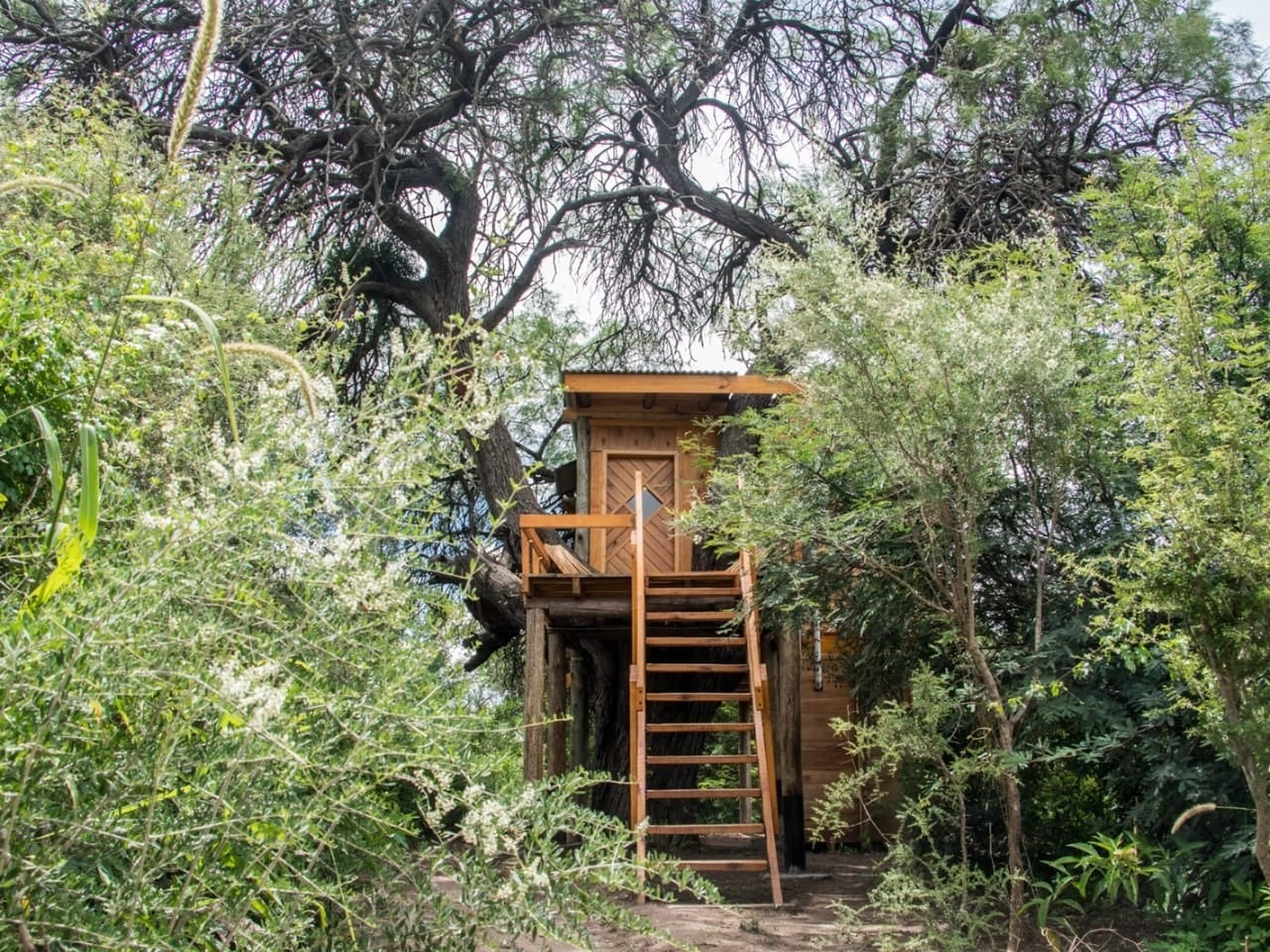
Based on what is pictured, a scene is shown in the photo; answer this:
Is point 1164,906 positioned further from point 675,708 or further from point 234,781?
point 675,708

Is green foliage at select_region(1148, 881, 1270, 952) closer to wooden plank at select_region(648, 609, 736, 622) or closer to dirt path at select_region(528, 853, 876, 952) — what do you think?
dirt path at select_region(528, 853, 876, 952)

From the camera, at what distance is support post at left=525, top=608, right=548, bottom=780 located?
9469 millimetres

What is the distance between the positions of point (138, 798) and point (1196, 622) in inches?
119

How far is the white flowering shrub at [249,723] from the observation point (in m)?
1.89

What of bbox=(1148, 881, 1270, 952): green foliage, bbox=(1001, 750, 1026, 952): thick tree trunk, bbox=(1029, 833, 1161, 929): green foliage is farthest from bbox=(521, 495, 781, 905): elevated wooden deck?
bbox=(1148, 881, 1270, 952): green foliage

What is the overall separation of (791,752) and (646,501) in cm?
408

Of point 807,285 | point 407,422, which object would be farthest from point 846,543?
point 407,422

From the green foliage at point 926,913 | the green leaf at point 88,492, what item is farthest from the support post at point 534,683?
the green leaf at point 88,492

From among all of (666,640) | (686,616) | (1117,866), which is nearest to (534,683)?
(666,640)

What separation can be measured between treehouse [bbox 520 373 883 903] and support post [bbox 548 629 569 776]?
0.07 ft

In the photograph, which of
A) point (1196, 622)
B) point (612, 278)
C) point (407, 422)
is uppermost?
point (612, 278)

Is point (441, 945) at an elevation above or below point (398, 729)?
below

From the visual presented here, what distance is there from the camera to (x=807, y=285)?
6.20 meters

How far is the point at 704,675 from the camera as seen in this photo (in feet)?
39.3
